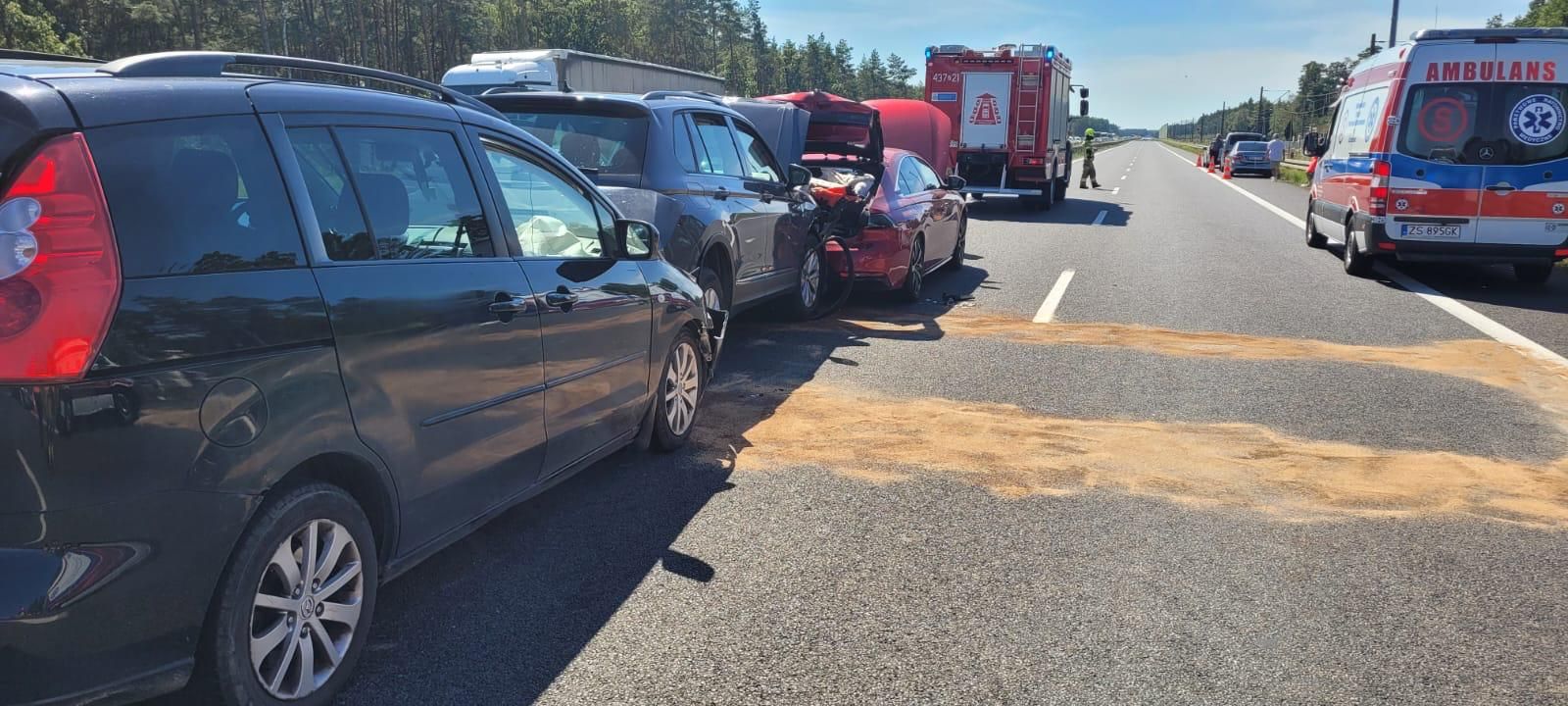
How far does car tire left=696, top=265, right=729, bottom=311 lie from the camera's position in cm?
776

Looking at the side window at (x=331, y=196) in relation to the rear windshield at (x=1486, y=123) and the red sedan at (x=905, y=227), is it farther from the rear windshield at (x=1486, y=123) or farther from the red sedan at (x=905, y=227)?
the rear windshield at (x=1486, y=123)

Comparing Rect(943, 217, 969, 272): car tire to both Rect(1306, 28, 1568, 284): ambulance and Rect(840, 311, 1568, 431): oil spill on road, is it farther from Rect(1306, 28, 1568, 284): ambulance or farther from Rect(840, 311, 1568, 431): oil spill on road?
Rect(1306, 28, 1568, 284): ambulance

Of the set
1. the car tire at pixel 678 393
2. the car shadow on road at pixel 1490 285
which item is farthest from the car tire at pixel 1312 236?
the car tire at pixel 678 393

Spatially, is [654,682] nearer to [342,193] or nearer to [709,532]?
[709,532]

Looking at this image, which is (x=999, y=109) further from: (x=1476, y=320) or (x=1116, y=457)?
(x=1116, y=457)

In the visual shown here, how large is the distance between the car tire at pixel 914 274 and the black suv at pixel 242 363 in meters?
7.27

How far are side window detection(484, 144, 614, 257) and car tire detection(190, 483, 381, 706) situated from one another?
4.80ft

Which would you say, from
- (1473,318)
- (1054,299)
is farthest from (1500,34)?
(1054,299)

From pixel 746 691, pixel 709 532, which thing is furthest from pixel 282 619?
pixel 709 532

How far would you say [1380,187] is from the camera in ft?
42.0

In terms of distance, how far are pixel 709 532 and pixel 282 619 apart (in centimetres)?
205

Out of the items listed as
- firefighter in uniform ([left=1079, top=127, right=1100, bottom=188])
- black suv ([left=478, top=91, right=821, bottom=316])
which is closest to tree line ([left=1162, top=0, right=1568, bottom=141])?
firefighter in uniform ([left=1079, top=127, right=1100, bottom=188])

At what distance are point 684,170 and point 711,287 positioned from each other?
0.86m

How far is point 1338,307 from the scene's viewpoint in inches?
456
